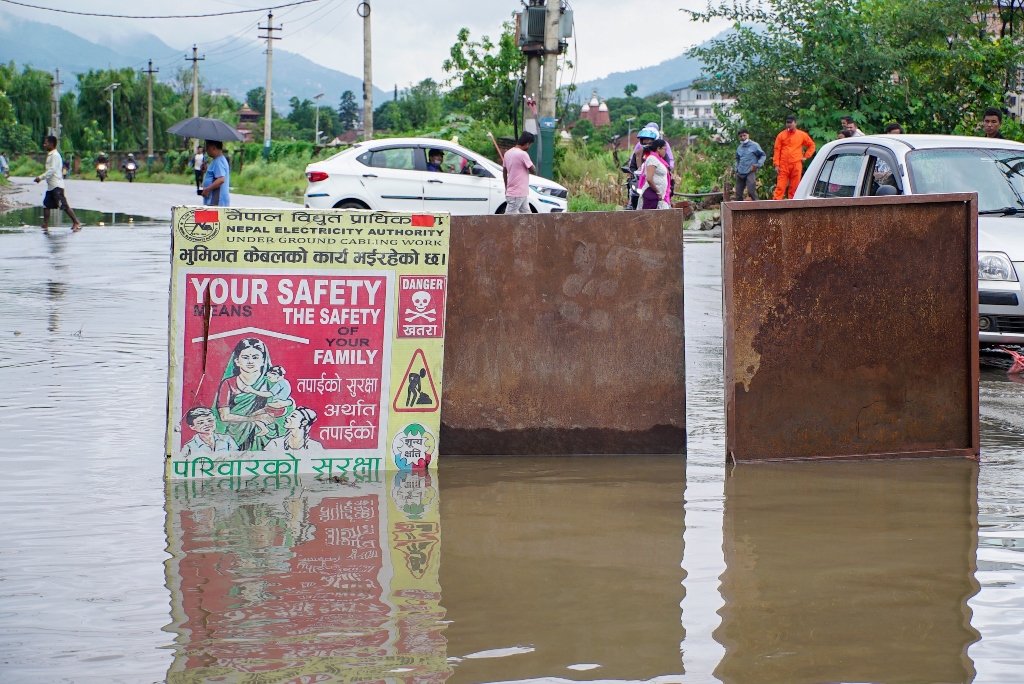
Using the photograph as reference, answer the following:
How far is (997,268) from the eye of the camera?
301 inches

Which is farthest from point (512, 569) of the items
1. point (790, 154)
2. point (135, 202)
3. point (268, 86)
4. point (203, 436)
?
point (268, 86)

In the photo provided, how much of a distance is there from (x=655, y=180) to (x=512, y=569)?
35.1 ft

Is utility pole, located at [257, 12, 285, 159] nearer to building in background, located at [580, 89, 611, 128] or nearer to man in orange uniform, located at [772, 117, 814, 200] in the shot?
man in orange uniform, located at [772, 117, 814, 200]

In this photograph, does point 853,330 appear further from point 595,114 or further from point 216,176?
point 595,114

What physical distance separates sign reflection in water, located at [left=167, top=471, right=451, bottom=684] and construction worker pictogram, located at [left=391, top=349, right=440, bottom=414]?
1.01 feet

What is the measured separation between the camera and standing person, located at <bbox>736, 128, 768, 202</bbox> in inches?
754

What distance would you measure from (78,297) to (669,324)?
26.3 feet

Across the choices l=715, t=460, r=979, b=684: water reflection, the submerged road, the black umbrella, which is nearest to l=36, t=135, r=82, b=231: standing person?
the black umbrella

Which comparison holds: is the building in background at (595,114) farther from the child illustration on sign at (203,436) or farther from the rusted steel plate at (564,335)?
the child illustration on sign at (203,436)

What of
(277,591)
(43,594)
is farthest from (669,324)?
(43,594)

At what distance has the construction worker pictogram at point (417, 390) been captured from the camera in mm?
4988

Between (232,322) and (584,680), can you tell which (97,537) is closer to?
(232,322)

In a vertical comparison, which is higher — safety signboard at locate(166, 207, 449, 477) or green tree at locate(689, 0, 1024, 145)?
green tree at locate(689, 0, 1024, 145)

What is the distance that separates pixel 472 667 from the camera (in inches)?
121
